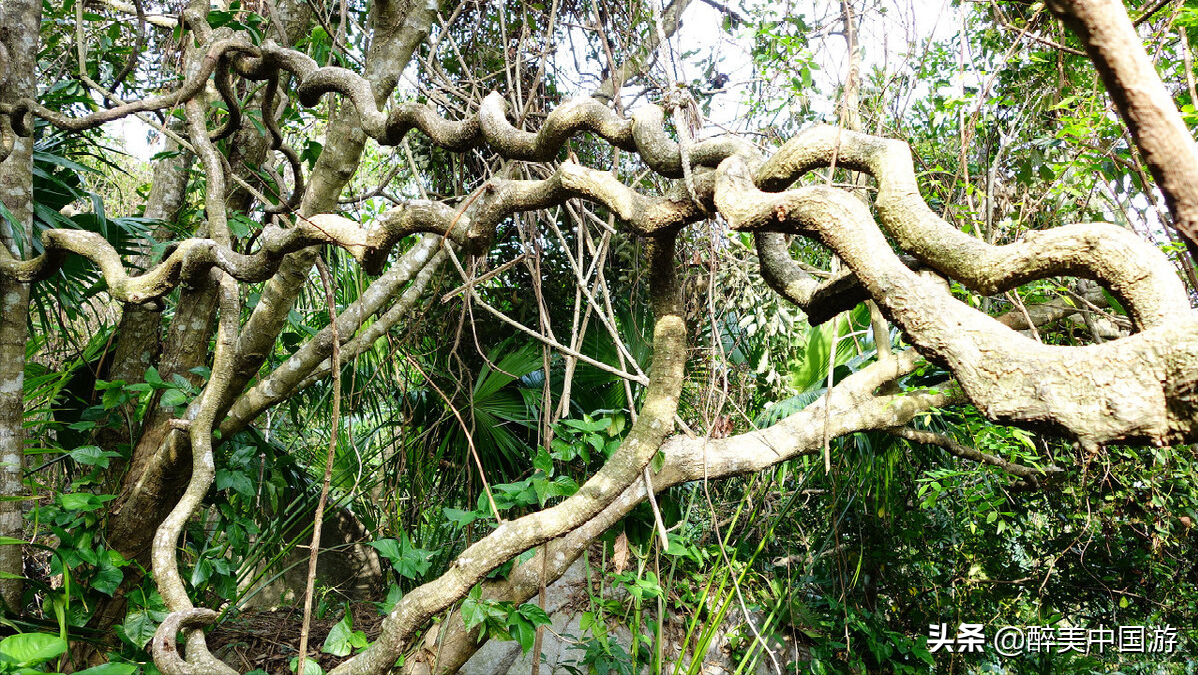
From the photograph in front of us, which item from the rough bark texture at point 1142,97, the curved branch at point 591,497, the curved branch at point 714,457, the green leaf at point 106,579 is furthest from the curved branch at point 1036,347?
the green leaf at point 106,579

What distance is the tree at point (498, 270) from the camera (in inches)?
37.9

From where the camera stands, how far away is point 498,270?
276 centimetres

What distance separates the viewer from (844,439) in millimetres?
3527

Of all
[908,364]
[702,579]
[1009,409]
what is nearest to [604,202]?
[1009,409]

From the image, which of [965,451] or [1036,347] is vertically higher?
[1036,347]

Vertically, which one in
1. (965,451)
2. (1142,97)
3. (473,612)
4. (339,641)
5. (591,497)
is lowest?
(339,641)

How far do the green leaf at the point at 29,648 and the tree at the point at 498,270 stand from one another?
37cm

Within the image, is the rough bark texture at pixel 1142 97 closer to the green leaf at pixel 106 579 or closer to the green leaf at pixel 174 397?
the green leaf at pixel 174 397

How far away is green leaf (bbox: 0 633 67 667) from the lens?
1.39 meters

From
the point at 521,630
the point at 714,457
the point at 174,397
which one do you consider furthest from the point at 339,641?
the point at 714,457

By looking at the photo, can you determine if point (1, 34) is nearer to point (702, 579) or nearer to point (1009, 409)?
point (1009, 409)

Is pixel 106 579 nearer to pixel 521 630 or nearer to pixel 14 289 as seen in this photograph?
pixel 14 289

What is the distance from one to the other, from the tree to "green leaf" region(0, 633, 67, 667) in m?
0.37

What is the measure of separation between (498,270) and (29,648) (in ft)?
5.63
